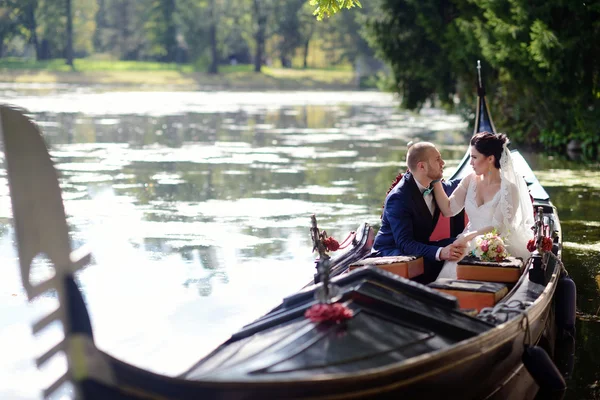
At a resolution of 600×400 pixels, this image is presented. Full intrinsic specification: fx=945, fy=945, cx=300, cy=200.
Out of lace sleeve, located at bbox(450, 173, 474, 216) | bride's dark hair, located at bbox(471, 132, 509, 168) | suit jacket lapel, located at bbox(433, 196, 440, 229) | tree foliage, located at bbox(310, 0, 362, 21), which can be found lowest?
suit jacket lapel, located at bbox(433, 196, 440, 229)

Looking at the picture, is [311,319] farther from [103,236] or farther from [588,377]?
[103,236]

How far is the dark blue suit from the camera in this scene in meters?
5.56

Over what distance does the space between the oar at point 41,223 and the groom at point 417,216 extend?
2466 millimetres

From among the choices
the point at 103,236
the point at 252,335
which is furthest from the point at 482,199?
the point at 103,236

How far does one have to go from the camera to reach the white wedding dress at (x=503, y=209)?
19.1 ft

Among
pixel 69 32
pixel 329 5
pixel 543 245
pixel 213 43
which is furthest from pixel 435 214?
pixel 213 43

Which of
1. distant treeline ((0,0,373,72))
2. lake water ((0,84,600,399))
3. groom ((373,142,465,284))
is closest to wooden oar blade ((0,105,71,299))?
lake water ((0,84,600,399))

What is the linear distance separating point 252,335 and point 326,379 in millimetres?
841

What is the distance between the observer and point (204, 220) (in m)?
10.6

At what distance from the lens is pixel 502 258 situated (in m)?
5.47

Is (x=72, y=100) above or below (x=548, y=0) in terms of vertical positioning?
below

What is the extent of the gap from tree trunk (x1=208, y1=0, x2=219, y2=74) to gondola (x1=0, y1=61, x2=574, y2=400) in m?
55.1

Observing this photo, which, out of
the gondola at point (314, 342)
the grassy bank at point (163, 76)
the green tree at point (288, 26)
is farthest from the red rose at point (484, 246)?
the green tree at point (288, 26)

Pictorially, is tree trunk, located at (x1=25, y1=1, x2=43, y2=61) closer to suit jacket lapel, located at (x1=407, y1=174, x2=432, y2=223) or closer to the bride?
the bride
